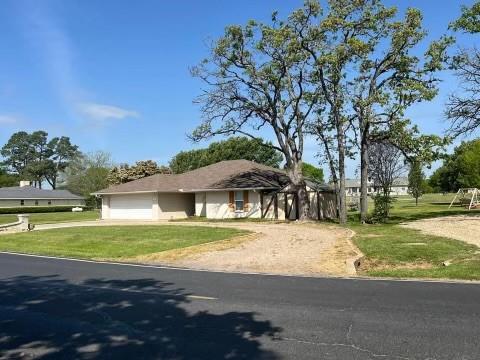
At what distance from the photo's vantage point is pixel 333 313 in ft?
27.7

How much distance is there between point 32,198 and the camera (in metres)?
82.5

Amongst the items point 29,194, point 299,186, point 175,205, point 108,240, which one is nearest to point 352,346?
point 108,240

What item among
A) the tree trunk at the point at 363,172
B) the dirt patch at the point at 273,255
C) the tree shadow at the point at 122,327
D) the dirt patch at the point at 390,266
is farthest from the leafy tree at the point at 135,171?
the tree shadow at the point at 122,327

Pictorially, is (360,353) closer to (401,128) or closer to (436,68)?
(401,128)

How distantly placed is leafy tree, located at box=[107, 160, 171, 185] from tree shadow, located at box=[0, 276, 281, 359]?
174ft

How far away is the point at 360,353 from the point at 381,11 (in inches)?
1138

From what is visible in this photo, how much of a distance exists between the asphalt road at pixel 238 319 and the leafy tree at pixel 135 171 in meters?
51.4

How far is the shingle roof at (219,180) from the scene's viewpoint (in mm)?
39750

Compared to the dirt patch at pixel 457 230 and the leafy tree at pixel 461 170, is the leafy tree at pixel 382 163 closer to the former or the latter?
the leafy tree at pixel 461 170

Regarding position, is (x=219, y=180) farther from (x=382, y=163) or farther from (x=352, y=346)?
(x=352, y=346)

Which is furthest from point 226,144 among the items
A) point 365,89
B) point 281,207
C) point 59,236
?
point 59,236

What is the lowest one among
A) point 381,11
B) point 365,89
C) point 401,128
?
point 401,128

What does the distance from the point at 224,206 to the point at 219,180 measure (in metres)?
2.70

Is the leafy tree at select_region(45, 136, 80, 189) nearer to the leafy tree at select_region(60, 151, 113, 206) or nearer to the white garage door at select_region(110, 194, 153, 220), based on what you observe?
the leafy tree at select_region(60, 151, 113, 206)
